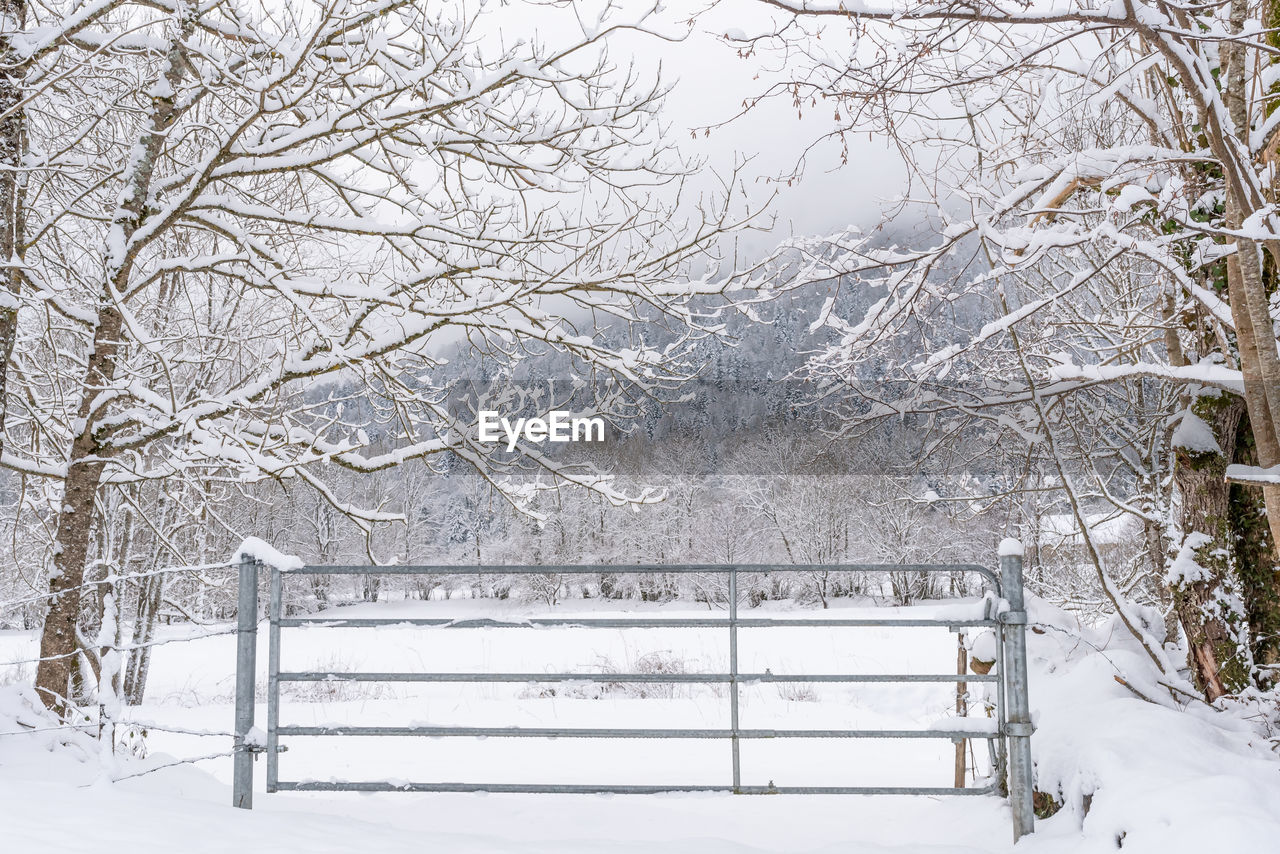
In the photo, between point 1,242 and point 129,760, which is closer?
point 129,760

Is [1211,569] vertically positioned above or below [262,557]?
below

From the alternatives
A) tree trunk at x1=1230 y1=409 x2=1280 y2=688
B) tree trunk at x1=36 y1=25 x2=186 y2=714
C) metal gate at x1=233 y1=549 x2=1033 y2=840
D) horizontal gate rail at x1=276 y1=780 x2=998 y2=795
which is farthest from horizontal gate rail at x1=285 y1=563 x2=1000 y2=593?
tree trunk at x1=36 y1=25 x2=186 y2=714

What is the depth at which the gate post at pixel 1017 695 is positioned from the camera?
3.51 meters

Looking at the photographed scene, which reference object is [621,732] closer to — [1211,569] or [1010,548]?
[1010,548]

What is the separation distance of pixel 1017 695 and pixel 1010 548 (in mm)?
640

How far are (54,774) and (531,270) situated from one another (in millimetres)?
3548

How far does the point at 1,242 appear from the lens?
15.2ft

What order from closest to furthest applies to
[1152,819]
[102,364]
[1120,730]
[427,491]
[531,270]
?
1. [1152,819]
2. [1120,730]
3. [531,270]
4. [102,364]
5. [427,491]

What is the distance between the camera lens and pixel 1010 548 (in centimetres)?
362

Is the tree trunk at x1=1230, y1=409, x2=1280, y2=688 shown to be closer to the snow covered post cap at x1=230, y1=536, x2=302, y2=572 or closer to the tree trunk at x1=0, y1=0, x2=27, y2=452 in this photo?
the snow covered post cap at x1=230, y1=536, x2=302, y2=572

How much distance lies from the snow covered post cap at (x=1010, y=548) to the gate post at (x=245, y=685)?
11.2 ft

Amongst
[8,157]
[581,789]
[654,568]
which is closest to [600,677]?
[581,789]

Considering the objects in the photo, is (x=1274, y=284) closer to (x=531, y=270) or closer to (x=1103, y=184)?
(x=1103, y=184)

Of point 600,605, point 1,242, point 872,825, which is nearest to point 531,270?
point 1,242
